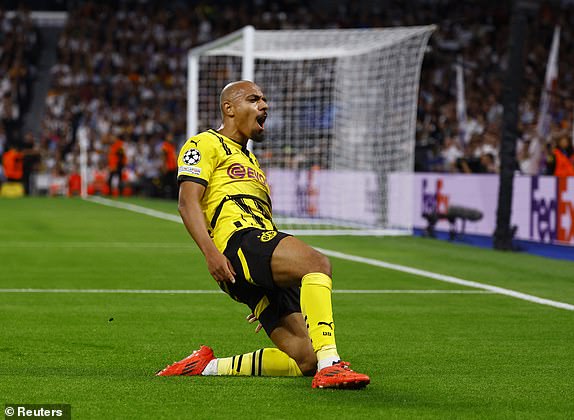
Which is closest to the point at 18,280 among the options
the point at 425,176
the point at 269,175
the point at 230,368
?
the point at 230,368

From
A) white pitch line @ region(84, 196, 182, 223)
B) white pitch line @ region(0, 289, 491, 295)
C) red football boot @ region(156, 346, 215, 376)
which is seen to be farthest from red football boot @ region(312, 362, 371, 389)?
white pitch line @ region(84, 196, 182, 223)

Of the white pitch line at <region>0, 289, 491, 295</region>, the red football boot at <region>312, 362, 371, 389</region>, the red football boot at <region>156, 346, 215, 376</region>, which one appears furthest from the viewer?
the white pitch line at <region>0, 289, 491, 295</region>

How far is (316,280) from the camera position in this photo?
6.17 meters

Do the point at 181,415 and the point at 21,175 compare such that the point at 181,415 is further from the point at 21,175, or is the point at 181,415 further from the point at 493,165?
the point at 21,175

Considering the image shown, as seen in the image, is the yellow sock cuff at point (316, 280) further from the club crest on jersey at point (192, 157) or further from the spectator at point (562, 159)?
the spectator at point (562, 159)

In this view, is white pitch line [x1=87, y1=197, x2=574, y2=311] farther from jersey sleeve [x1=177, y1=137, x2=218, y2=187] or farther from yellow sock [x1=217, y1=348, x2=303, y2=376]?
jersey sleeve [x1=177, y1=137, x2=218, y2=187]

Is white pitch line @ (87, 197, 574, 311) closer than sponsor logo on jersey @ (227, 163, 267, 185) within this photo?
No

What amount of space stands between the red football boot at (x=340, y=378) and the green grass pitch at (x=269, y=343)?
0.15ft

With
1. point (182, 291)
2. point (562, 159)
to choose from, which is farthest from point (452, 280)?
point (562, 159)

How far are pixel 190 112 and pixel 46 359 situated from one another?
15.0 metres

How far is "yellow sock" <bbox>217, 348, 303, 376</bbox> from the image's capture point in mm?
6742

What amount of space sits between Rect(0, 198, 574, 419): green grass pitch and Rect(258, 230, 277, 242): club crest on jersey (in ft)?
2.60

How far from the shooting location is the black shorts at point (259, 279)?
20.6 ft

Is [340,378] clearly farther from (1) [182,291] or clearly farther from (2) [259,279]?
(1) [182,291]
